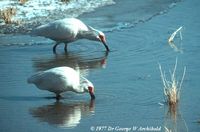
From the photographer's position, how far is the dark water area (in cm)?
885

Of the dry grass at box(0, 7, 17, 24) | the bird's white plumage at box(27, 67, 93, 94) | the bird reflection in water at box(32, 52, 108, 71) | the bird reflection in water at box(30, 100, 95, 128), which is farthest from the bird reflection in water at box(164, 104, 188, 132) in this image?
the dry grass at box(0, 7, 17, 24)

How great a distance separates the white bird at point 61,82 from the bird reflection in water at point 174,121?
1.21 m

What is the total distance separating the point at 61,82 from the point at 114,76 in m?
1.49

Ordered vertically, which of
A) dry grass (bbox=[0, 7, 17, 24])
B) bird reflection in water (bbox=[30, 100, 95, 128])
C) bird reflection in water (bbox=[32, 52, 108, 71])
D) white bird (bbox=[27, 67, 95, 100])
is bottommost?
dry grass (bbox=[0, 7, 17, 24])

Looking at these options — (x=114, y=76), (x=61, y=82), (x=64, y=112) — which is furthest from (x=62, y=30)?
(x=64, y=112)

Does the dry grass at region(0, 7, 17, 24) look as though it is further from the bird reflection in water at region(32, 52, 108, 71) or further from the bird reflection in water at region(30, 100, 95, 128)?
the bird reflection in water at region(30, 100, 95, 128)

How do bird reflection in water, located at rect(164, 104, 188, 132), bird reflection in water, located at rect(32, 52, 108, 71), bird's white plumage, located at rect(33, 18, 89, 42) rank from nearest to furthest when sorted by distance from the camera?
bird reflection in water, located at rect(164, 104, 188, 132) → bird reflection in water, located at rect(32, 52, 108, 71) → bird's white plumage, located at rect(33, 18, 89, 42)

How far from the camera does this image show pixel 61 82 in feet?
32.3

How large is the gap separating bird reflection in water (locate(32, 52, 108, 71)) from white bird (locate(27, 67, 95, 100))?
2105mm

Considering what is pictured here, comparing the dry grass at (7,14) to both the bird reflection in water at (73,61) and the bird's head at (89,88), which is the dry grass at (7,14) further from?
the bird's head at (89,88)

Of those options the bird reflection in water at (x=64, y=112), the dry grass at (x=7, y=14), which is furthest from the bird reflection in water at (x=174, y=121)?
Result: the dry grass at (x=7, y=14)

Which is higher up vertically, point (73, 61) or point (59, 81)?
point (59, 81)

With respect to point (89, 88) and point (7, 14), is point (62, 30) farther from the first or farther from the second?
point (89, 88)

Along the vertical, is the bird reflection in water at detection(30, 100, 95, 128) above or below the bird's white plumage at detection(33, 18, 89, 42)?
above
